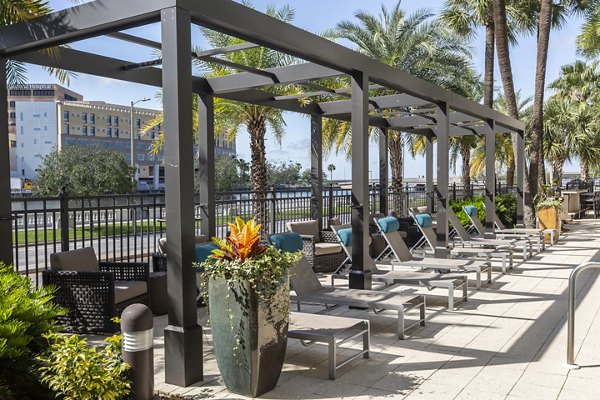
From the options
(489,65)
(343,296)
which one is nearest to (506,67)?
(489,65)

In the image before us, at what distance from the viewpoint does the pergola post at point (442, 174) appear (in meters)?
10.4

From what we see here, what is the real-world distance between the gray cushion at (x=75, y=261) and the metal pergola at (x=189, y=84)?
0.54 m

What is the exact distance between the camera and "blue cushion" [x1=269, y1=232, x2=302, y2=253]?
22.5ft

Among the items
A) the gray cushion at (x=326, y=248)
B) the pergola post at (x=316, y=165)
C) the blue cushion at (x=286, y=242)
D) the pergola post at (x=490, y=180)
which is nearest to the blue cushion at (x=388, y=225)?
the gray cushion at (x=326, y=248)

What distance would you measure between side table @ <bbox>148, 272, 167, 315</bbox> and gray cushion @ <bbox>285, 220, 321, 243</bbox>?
3.61 metres

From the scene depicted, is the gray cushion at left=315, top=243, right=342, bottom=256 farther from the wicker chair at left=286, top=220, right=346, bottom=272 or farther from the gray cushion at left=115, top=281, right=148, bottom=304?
the gray cushion at left=115, top=281, right=148, bottom=304

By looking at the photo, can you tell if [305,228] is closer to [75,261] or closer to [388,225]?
[388,225]

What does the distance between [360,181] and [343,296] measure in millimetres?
1776

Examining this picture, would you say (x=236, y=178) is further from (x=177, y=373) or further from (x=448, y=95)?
(x=177, y=373)

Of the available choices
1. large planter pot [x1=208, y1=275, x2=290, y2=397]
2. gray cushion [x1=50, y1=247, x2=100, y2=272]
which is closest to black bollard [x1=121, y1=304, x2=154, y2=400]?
large planter pot [x1=208, y1=275, x2=290, y2=397]

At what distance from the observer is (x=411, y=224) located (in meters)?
13.5

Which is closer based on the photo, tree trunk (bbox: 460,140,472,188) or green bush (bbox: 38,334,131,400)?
green bush (bbox: 38,334,131,400)

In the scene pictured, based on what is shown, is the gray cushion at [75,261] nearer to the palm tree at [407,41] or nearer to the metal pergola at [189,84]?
the metal pergola at [189,84]

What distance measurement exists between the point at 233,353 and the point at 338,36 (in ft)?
45.4
